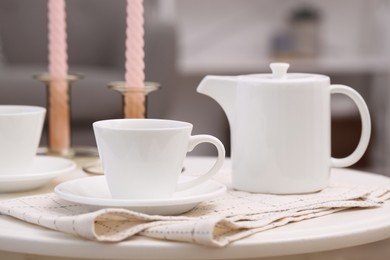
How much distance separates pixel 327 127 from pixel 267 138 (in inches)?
3.4

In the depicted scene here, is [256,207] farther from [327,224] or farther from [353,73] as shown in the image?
[353,73]

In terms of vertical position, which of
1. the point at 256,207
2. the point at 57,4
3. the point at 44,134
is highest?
the point at 57,4

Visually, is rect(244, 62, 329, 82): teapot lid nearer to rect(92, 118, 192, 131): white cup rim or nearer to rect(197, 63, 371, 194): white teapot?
rect(197, 63, 371, 194): white teapot

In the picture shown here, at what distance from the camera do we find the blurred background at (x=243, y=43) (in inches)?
119

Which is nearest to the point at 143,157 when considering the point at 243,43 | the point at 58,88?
the point at 58,88

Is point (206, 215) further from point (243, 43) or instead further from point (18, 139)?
point (243, 43)

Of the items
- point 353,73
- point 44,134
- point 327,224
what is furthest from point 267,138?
point 353,73

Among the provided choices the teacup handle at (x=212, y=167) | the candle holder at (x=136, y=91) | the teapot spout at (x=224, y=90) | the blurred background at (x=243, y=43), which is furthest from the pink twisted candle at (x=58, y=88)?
the blurred background at (x=243, y=43)

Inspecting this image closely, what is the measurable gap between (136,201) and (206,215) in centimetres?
8

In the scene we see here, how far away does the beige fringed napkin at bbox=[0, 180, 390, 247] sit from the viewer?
0.71 m

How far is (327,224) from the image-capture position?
2.59ft

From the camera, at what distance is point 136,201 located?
0.78 meters

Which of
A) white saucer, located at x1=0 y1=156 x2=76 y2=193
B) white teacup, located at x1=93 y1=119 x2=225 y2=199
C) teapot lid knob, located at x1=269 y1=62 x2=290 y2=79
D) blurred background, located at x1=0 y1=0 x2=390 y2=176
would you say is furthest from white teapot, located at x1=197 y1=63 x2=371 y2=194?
blurred background, located at x1=0 y1=0 x2=390 y2=176

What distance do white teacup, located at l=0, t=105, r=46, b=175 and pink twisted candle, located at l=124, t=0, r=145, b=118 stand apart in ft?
0.45
